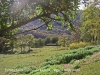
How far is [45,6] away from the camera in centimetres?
305

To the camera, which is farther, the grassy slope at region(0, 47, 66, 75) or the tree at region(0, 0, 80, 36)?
the grassy slope at region(0, 47, 66, 75)

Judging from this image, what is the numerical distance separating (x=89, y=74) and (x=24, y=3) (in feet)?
40.9

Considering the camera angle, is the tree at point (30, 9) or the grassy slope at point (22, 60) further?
the grassy slope at point (22, 60)

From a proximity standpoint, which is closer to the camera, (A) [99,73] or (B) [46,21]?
(B) [46,21]

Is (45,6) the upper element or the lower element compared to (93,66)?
upper

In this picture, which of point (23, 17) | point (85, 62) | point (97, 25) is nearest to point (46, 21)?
point (23, 17)

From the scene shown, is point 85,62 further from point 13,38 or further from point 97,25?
point 97,25

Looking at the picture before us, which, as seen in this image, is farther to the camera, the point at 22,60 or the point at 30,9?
the point at 22,60

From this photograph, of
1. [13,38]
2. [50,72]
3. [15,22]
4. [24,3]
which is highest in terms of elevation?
[24,3]

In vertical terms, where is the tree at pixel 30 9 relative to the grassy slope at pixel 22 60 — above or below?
above

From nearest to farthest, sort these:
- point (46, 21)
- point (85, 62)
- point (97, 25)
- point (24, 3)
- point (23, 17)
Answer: point (24, 3), point (23, 17), point (46, 21), point (85, 62), point (97, 25)

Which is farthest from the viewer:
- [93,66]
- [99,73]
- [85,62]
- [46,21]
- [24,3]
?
[85,62]

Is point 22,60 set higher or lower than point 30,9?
lower

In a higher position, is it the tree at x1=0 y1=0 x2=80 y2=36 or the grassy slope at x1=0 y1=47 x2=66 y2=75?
the tree at x1=0 y1=0 x2=80 y2=36
